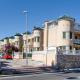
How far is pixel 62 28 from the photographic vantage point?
55.7 metres

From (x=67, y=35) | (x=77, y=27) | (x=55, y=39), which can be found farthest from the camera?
(x=55, y=39)

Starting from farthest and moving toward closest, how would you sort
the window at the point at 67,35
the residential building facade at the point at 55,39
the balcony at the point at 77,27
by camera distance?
the balcony at the point at 77,27 → the window at the point at 67,35 → the residential building facade at the point at 55,39

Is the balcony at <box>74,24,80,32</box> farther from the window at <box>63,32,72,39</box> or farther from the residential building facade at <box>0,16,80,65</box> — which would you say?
the window at <box>63,32,72,39</box>

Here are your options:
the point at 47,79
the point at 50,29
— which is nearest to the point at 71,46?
the point at 50,29

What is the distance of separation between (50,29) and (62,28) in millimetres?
7106

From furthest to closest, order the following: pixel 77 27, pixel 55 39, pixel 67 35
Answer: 1. pixel 55 39
2. pixel 77 27
3. pixel 67 35

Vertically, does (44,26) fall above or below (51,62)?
above

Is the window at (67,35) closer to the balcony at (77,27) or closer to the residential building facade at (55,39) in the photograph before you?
the residential building facade at (55,39)

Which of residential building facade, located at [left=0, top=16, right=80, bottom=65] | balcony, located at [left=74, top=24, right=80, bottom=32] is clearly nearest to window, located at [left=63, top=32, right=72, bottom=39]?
residential building facade, located at [left=0, top=16, right=80, bottom=65]

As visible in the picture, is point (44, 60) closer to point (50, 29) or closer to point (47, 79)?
point (50, 29)

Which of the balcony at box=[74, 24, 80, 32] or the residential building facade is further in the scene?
the balcony at box=[74, 24, 80, 32]

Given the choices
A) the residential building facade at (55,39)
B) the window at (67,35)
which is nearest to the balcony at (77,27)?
the residential building facade at (55,39)

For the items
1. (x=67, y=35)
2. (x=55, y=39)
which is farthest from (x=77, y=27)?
(x=55, y=39)

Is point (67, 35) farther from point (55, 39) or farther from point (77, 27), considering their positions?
point (55, 39)
